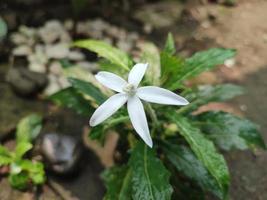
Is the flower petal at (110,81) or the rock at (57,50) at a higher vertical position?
the flower petal at (110,81)

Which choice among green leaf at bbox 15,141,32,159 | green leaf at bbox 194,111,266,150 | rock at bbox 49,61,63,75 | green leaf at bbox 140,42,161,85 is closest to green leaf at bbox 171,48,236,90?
green leaf at bbox 140,42,161,85

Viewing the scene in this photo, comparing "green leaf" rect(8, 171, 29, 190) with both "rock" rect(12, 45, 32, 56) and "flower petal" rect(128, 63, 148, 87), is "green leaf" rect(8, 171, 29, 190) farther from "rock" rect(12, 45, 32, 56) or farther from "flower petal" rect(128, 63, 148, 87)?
"rock" rect(12, 45, 32, 56)

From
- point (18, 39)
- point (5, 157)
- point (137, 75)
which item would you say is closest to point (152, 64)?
point (137, 75)

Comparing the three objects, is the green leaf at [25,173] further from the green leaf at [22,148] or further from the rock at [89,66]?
the rock at [89,66]

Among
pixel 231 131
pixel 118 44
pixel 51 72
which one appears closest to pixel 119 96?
pixel 231 131

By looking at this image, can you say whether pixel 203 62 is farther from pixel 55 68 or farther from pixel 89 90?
pixel 55 68

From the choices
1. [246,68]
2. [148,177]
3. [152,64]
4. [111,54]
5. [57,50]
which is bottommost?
[246,68]

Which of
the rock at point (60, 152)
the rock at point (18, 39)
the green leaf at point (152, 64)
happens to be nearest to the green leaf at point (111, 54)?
the green leaf at point (152, 64)

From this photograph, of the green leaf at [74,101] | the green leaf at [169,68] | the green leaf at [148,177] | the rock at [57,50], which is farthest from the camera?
the rock at [57,50]
